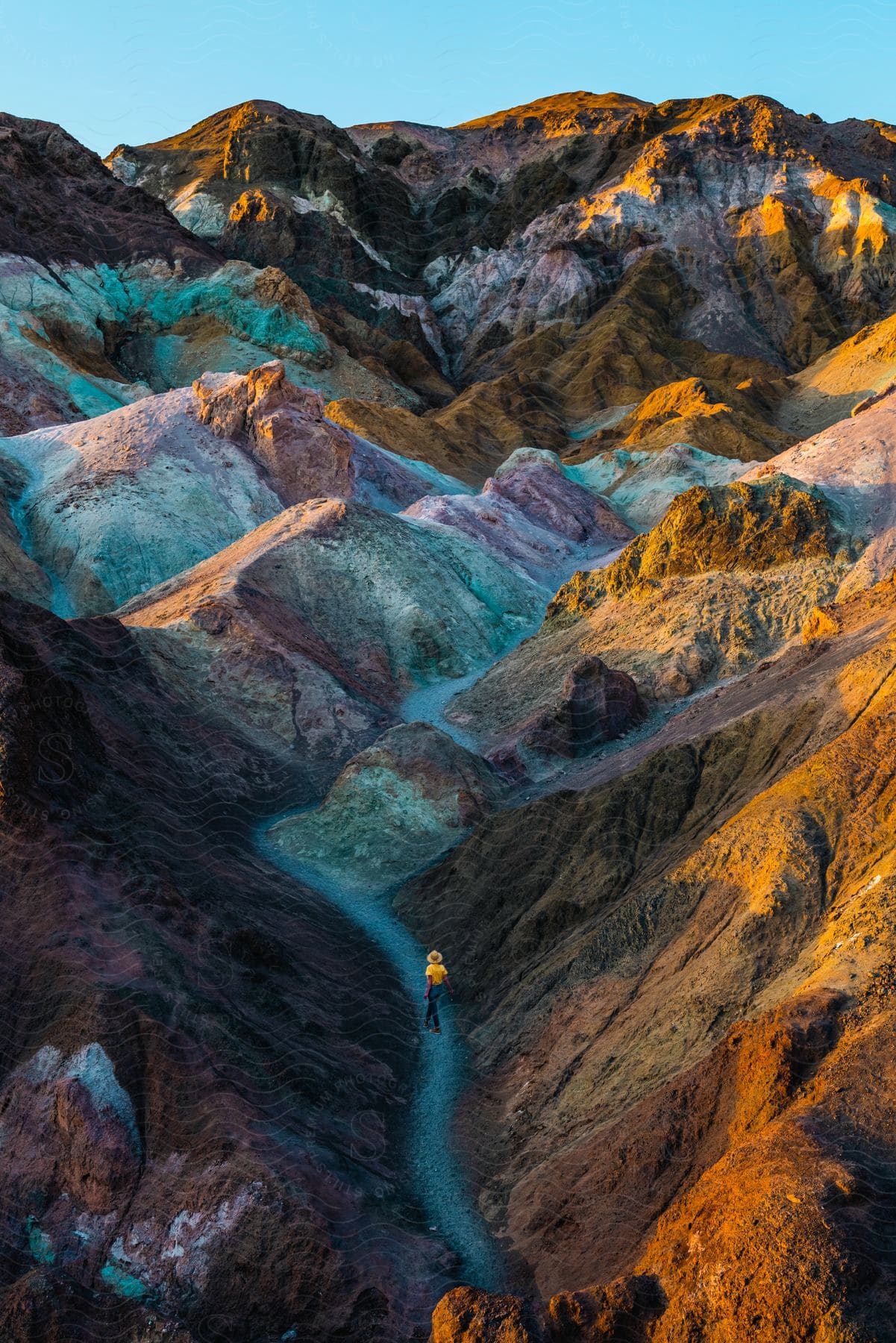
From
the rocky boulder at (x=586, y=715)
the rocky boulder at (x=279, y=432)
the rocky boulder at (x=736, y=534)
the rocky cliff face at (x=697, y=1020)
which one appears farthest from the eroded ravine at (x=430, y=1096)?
the rocky boulder at (x=279, y=432)

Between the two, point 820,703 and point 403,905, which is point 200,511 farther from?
point 820,703

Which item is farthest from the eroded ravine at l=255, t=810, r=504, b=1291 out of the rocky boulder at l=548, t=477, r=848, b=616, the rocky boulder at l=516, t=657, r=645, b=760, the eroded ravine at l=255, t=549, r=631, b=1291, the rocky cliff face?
the rocky boulder at l=548, t=477, r=848, b=616

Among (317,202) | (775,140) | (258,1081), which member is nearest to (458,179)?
(317,202)

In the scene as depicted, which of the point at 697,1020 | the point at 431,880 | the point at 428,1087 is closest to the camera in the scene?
the point at 697,1020

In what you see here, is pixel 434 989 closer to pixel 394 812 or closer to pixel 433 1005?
pixel 433 1005

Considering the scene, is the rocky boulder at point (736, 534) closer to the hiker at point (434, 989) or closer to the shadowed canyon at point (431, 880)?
the shadowed canyon at point (431, 880)

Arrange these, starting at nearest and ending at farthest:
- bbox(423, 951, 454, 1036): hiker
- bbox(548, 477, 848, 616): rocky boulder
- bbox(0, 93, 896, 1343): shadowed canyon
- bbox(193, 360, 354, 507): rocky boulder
A: bbox(0, 93, 896, 1343): shadowed canyon < bbox(423, 951, 454, 1036): hiker < bbox(548, 477, 848, 616): rocky boulder < bbox(193, 360, 354, 507): rocky boulder

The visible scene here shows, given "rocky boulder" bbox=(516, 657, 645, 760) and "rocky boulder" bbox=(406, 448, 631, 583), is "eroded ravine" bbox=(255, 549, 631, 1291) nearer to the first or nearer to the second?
"rocky boulder" bbox=(516, 657, 645, 760)

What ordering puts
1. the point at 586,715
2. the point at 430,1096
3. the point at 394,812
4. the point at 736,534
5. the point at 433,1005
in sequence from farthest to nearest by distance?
the point at 736,534
the point at 586,715
the point at 394,812
the point at 433,1005
the point at 430,1096

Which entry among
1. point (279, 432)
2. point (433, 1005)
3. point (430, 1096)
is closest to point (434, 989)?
point (433, 1005)
